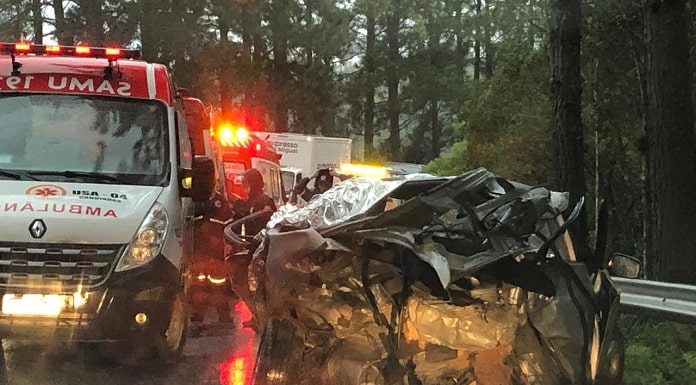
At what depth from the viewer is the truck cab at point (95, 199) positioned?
6785mm

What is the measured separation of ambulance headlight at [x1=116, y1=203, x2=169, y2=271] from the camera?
23.0 feet

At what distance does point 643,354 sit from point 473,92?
20.3 m

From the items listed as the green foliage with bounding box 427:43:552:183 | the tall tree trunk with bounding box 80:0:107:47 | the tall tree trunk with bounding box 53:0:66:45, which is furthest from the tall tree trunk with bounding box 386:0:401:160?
the tall tree trunk with bounding box 53:0:66:45

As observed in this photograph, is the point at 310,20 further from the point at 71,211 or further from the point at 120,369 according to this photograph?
the point at 71,211

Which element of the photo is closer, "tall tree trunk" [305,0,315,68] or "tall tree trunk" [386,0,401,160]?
"tall tree trunk" [305,0,315,68]

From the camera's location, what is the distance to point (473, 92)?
1049 inches

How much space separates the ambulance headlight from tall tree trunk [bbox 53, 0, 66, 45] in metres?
23.1

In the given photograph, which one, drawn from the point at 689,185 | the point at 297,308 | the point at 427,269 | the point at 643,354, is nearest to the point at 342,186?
the point at 297,308

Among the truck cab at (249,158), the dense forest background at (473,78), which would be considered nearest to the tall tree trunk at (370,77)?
the dense forest background at (473,78)

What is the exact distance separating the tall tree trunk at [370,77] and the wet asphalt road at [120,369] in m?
30.9

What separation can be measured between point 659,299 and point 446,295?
2.09 meters

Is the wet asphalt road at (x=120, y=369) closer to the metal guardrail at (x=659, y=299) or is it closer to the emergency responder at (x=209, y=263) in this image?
the emergency responder at (x=209, y=263)

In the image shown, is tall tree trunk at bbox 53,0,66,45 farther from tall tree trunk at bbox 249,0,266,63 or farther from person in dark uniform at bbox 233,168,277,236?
person in dark uniform at bbox 233,168,277,236

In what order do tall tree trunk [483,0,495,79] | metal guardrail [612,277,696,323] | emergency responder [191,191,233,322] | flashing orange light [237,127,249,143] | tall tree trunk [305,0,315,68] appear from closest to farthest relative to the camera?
metal guardrail [612,277,696,323] < emergency responder [191,191,233,322] < flashing orange light [237,127,249,143] < tall tree trunk [483,0,495,79] < tall tree trunk [305,0,315,68]
